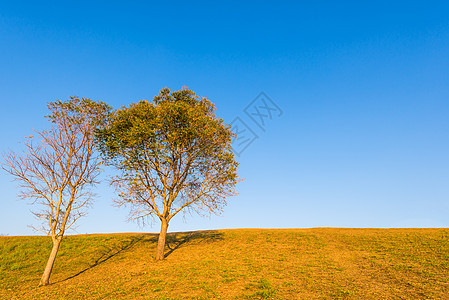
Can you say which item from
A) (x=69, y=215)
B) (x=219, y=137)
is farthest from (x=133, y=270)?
(x=219, y=137)

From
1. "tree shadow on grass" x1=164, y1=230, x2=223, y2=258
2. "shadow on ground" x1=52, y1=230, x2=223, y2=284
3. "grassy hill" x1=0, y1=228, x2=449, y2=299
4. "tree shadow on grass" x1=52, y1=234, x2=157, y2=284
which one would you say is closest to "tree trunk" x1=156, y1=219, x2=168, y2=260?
"grassy hill" x1=0, y1=228, x2=449, y2=299

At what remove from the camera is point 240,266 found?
2317 cm

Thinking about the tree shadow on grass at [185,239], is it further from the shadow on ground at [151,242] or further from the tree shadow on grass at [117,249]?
the tree shadow on grass at [117,249]

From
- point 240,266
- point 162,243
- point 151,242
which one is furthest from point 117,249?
point 240,266

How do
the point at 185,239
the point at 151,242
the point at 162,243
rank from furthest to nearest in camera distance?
the point at 185,239 < the point at 151,242 < the point at 162,243

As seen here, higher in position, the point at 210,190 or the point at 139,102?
the point at 139,102

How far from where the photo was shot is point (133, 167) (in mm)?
27125

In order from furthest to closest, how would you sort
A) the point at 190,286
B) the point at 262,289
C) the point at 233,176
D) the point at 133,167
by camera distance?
1. the point at 233,176
2. the point at 133,167
3. the point at 190,286
4. the point at 262,289

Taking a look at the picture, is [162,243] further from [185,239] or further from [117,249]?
[117,249]

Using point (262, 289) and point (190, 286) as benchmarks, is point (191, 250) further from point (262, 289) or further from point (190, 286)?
point (262, 289)

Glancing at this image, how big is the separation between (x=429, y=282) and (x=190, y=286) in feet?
56.3

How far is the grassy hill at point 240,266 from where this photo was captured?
17.1 meters

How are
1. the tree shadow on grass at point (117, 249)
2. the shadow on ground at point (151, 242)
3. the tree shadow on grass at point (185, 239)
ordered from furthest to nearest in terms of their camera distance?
1. the tree shadow on grass at point (185, 239)
2. the shadow on ground at point (151, 242)
3. the tree shadow on grass at point (117, 249)

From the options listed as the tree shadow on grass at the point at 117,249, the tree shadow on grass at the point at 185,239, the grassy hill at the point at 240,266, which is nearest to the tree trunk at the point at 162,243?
the grassy hill at the point at 240,266
